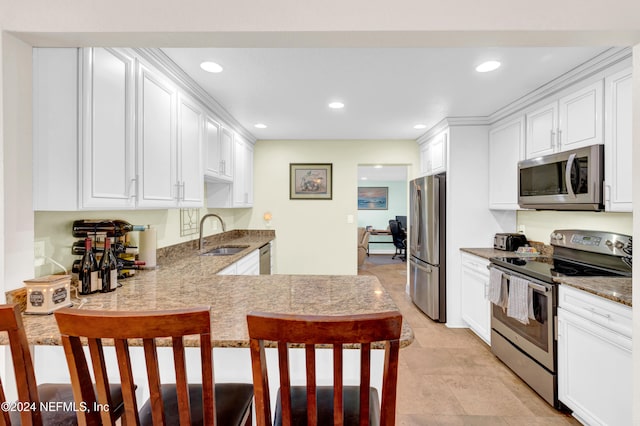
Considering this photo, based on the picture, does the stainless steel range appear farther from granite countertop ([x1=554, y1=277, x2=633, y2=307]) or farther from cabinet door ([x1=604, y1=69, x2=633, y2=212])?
cabinet door ([x1=604, y1=69, x2=633, y2=212])

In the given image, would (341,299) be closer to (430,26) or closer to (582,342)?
(430,26)

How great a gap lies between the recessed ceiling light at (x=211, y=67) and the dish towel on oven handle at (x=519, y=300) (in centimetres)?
271

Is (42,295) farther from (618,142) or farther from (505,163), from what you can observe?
(505,163)

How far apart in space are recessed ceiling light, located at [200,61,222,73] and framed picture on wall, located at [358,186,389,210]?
7.38 meters

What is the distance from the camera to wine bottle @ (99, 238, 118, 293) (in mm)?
1591

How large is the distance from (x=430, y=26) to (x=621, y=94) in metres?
1.65

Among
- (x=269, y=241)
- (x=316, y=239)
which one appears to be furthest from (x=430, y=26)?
(x=316, y=239)

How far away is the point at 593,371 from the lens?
173cm

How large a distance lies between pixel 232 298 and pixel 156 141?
1135mm

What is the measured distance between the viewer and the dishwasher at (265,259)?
3.69 m

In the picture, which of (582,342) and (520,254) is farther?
(520,254)

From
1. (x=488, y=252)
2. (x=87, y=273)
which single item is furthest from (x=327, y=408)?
(x=488, y=252)

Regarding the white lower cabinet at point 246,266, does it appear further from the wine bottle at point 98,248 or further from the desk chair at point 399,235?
the desk chair at point 399,235

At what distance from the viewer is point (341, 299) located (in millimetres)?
1451
